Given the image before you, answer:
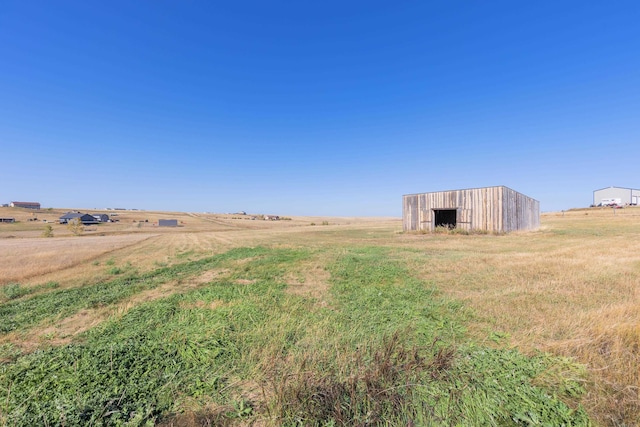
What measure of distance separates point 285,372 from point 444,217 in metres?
30.5

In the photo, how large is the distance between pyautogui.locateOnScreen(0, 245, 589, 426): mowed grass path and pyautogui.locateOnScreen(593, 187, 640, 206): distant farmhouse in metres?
109

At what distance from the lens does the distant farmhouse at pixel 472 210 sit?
23.5 metres

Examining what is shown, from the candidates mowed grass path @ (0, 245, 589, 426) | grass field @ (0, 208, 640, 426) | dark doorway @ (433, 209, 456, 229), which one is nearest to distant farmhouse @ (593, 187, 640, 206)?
dark doorway @ (433, 209, 456, 229)

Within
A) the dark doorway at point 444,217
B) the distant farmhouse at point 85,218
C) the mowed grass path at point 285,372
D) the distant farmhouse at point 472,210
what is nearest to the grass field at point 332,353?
the mowed grass path at point 285,372

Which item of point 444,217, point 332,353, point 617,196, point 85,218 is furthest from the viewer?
point 85,218

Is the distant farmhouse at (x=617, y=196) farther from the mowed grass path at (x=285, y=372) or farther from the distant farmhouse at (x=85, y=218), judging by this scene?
the distant farmhouse at (x=85, y=218)

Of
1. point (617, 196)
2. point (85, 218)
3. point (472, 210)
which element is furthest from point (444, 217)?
point (85, 218)

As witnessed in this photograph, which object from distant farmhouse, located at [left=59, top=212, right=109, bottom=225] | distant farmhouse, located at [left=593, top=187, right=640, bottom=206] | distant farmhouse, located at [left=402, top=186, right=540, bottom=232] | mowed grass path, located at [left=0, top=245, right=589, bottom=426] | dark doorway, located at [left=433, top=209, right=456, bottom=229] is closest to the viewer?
mowed grass path, located at [left=0, top=245, right=589, bottom=426]

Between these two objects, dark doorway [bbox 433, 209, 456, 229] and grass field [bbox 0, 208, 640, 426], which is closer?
grass field [bbox 0, 208, 640, 426]

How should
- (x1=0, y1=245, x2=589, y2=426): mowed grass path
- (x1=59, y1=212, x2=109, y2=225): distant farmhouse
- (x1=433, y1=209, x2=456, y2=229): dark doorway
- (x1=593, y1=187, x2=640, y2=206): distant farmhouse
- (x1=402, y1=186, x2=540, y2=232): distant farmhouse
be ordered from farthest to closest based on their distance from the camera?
(x1=59, y1=212, x2=109, y2=225): distant farmhouse
(x1=593, y1=187, x2=640, y2=206): distant farmhouse
(x1=433, y1=209, x2=456, y2=229): dark doorway
(x1=402, y1=186, x2=540, y2=232): distant farmhouse
(x1=0, y1=245, x2=589, y2=426): mowed grass path

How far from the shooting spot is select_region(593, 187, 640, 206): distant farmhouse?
76.2 m

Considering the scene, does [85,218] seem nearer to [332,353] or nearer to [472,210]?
[472,210]

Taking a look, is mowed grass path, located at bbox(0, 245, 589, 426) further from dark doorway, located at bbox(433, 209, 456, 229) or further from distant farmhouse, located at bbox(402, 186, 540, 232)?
dark doorway, located at bbox(433, 209, 456, 229)

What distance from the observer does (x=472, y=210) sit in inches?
981
